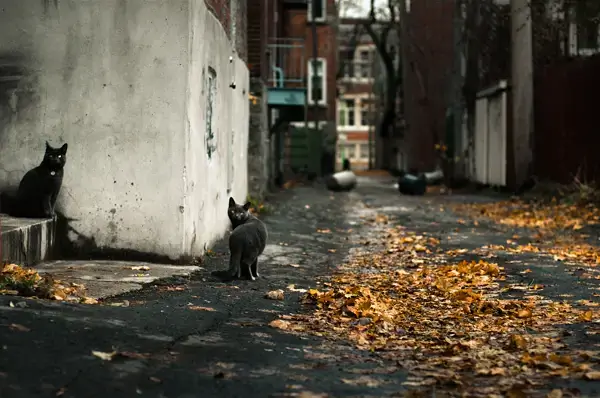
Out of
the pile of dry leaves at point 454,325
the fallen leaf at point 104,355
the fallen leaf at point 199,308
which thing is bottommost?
the pile of dry leaves at point 454,325

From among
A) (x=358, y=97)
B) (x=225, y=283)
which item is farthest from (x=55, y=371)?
(x=358, y=97)

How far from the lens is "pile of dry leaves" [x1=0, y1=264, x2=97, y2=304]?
7.27 metres

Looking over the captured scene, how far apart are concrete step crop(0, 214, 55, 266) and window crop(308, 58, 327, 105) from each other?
129 feet

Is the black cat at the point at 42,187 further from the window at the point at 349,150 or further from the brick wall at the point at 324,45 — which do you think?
the window at the point at 349,150

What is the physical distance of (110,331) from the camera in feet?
19.9

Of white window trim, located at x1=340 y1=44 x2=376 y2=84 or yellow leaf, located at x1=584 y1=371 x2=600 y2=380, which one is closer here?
yellow leaf, located at x1=584 y1=371 x2=600 y2=380

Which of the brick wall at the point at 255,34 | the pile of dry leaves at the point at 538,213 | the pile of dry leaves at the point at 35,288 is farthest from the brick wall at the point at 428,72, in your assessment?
the pile of dry leaves at the point at 35,288

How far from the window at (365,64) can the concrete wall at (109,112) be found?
73882 mm

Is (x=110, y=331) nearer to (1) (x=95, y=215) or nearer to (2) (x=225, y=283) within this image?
(2) (x=225, y=283)

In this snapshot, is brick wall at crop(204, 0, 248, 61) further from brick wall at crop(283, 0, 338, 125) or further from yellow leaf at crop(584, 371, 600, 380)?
brick wall at crop(283, 0, 338, 125)

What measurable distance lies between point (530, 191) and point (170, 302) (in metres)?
19.5

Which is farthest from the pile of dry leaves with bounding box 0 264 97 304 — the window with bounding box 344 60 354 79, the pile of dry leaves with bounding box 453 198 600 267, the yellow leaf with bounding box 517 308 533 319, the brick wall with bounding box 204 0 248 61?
the window with bounding box 344 60 354 79

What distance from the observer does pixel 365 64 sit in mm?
84375

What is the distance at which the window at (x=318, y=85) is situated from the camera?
49.2 meters
